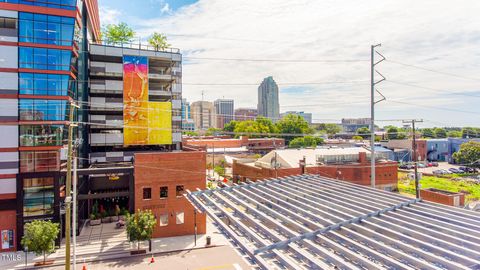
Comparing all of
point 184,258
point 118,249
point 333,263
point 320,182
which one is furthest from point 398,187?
point 333,263

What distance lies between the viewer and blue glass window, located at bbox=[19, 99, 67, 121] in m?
24.4

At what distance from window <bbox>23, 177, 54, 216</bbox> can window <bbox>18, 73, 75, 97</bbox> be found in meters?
7.42

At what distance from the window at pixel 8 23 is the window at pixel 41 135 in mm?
8404

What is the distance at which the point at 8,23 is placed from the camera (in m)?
24.3

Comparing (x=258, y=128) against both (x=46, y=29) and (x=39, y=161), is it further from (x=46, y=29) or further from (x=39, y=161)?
(x=39, y=161)

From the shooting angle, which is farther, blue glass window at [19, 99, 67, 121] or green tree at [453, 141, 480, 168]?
green tree at [453, 141, 480, 168]

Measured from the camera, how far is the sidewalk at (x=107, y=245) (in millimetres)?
22312

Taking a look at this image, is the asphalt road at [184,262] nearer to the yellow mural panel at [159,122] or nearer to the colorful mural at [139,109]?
the colorful mural at [139,109]

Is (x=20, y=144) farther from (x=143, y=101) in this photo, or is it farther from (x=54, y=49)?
(x=143, y=101)

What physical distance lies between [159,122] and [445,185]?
49226mm

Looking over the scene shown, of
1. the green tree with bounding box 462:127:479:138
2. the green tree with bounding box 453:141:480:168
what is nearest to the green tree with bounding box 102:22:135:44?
the green tree with bounding box 453:141:480:168

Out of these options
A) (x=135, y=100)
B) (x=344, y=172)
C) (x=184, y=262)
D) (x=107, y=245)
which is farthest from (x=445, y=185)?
(x=107, y=245)

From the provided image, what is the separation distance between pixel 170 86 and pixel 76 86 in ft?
43.1

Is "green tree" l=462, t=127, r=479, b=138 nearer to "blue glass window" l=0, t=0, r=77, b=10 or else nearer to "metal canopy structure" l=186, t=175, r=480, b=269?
"metal canopy structure" l=186, t=175, r=480, b=269
